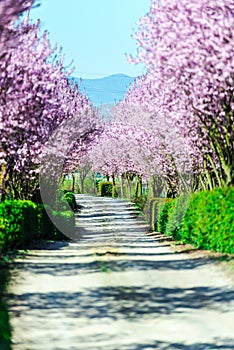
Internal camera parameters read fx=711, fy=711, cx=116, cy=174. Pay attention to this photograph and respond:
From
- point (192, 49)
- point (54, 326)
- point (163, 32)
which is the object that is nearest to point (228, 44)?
point (192, 49)

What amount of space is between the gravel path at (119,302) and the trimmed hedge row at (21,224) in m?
0.71

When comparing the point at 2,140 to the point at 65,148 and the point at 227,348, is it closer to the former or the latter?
the point at 65,148

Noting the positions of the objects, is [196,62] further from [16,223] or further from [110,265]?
[16,223]

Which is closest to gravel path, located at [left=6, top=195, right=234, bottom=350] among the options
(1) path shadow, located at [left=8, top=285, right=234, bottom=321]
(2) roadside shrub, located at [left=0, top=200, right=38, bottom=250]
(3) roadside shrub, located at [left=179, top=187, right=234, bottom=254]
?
(1) path shadow, located at [left=8, top=285, right=234, bottom=321]

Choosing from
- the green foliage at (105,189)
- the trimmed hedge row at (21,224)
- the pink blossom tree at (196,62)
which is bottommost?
the trimmed hedge row at (21,224)

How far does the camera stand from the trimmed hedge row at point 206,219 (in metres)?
18.0

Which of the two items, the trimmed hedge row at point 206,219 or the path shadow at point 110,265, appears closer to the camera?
the path shadow at point 110,265

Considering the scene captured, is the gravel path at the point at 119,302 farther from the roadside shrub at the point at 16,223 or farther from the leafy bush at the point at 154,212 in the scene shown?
the leafy bush at the point at 154,212

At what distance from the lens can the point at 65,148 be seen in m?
32.3

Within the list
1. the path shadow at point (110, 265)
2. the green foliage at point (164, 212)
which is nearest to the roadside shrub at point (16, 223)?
the path shadow at point (110, 265)

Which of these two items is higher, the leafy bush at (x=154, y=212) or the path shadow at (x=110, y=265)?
the leafy bush at (x=154, y=212)

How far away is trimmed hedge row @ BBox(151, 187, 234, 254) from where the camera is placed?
1798 centimetres

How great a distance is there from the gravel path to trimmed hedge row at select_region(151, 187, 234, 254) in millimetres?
793

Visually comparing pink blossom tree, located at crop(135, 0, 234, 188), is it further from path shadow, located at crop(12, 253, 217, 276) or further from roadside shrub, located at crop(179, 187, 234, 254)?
path shadow, located at crop(12, 253, 217, 276)
